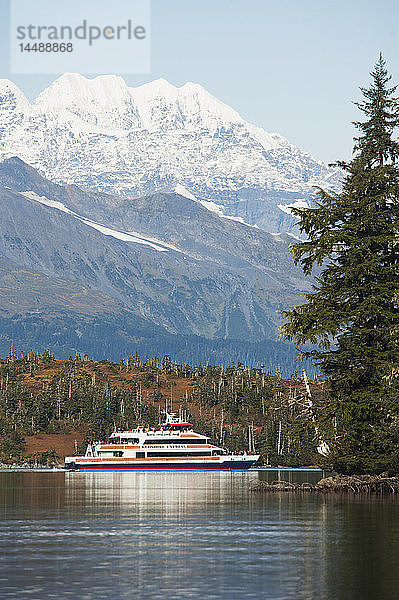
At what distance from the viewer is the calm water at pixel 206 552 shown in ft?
109

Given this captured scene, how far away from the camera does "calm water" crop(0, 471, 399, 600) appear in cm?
3328

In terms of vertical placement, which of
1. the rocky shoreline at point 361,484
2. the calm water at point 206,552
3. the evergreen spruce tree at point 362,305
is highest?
the evergreen spruce tree at point 362,305

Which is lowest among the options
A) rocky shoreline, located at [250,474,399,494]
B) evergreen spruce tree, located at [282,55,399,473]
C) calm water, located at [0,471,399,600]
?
calm water, located at [0,471,399,600]

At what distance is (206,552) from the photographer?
42594 mm

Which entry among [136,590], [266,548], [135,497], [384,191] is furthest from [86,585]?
Answer: [135,497]

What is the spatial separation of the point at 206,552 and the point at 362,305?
103ft

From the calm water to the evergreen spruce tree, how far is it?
4673 millimetres

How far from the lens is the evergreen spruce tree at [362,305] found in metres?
68.2

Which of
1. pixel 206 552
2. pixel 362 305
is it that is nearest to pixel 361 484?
pixel 362 305

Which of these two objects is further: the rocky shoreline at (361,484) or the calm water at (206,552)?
the rocky shoreline at (361,484)

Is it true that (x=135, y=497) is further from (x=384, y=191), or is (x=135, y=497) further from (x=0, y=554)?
(x=0, y=554)

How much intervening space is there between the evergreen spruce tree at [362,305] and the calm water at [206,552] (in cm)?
467

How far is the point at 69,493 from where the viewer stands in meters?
97.8

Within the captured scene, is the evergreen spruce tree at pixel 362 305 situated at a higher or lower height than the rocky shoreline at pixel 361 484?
higher
